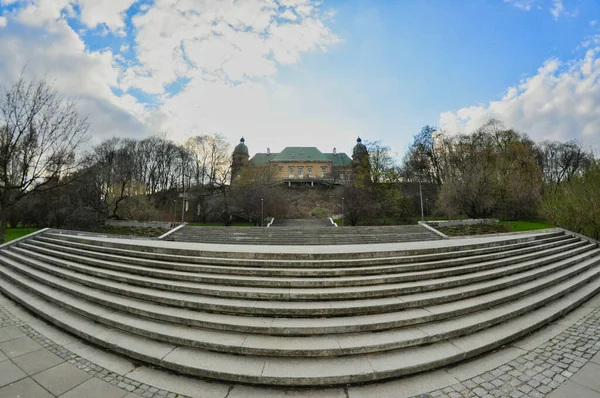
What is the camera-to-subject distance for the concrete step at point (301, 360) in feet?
9.76

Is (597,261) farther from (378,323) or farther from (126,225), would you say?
(126,225)

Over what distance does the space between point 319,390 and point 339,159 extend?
2732 inches

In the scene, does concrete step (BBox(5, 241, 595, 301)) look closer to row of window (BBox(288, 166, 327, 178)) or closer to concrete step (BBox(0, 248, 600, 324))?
concrete step (BBox(0, 248, 600, 324))

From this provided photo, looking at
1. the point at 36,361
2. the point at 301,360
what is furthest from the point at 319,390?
the point at 36,361

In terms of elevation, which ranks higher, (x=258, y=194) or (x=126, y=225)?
(x=258, y=194)

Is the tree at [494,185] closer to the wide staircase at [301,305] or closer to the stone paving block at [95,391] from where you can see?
the wide staircase at [301,305]

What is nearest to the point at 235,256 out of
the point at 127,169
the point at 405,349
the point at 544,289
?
the point at 405,349

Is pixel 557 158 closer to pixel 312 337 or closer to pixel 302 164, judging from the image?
pixel 302 164

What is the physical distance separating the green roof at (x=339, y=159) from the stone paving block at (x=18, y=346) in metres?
66.3

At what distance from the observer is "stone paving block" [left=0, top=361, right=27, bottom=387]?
3.07 meters

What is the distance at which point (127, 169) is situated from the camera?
31.9 metres

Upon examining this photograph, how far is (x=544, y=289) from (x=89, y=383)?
8925 mm

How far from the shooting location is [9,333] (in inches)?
171

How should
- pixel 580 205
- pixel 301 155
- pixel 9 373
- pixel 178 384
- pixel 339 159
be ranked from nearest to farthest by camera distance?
pixel 178 384
pixel 9 373
pixel 580 205
pixel 301 155
pixel 339 159
